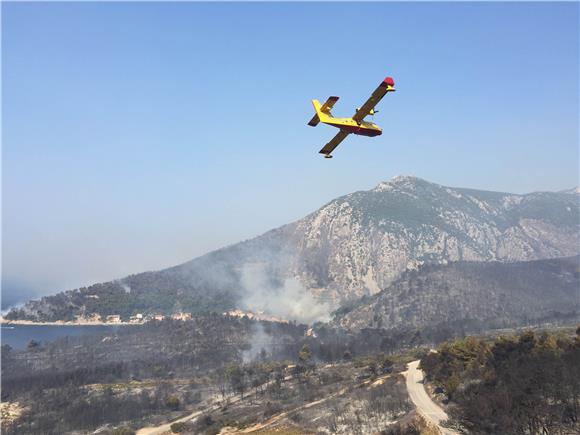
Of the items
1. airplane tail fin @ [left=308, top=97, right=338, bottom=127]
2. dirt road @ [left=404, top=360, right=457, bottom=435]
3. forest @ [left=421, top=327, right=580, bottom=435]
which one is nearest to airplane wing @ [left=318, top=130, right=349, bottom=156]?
airplane tail fin @ [left=308, top=97, right=338, bottom=127]

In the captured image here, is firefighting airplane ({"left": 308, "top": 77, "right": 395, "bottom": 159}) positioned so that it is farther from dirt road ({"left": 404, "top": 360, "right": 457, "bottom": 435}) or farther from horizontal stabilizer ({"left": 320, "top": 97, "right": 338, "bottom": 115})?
dirt road ({"left": 404, "top": 360, "right": 457, "bottom": 435})

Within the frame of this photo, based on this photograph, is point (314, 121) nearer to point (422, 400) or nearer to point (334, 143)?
point (334, 143)

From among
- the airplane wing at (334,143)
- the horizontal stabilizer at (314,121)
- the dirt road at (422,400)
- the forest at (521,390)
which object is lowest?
the dirt road at (422,400)

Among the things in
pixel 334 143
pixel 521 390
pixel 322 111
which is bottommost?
pixel 521 390

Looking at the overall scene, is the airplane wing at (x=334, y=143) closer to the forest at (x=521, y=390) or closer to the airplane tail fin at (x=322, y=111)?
the airplane tail fin at (x=322, y=111)

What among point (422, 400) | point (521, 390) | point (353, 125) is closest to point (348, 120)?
point (353, 125)

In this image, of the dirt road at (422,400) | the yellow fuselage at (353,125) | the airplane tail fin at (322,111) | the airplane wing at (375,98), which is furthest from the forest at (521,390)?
the airplane tail fin at (322,111)
